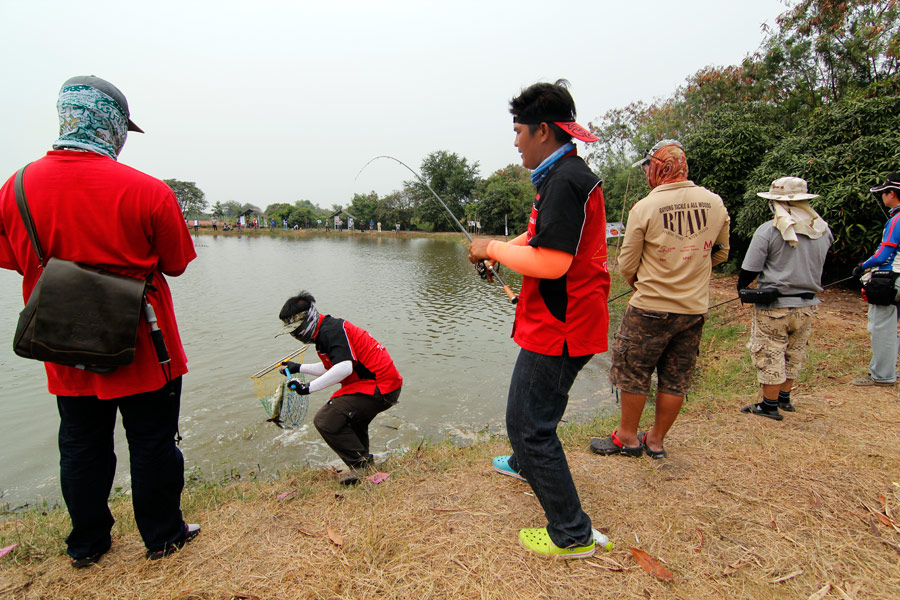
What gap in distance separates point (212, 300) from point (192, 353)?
5269 mm

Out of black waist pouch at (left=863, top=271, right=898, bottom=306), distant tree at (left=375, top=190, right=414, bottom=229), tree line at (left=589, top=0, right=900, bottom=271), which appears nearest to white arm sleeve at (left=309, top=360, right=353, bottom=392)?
black waist pouch at (left=863, top=271, right=898, bottom=306)

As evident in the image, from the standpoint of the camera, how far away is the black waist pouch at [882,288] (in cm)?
380

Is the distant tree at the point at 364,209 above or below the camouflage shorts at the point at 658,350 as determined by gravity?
above

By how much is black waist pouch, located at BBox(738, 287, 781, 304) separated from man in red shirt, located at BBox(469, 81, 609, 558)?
2200 mm

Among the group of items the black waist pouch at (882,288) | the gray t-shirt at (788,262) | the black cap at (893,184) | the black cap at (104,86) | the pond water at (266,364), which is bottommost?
the pond water at (266,364)

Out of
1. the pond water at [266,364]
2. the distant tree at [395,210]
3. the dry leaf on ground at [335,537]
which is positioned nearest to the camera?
the dry leaf on ground at [335,537]

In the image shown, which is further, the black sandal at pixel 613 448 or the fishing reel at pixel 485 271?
the black sandal at pixel 613 448

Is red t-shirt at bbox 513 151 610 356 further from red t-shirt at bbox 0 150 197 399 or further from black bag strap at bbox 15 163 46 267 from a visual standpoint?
black bag strap at bbox 15 163 46 267

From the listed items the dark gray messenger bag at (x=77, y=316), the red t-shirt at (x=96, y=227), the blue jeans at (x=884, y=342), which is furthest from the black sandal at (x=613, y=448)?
the blue jeans at (x=884, y=342)

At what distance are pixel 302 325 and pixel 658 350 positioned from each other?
8.26 ft

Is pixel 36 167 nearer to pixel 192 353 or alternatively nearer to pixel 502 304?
pixel 192 353

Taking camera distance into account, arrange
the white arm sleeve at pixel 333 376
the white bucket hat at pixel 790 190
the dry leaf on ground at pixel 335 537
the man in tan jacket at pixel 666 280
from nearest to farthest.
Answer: the dry leaf on ground at pixel 335 537 → the man in tan jacket at pixel 666 280 → the white arm sleeve at pixel 333 376 → the white bucket hat at pixel 790 190

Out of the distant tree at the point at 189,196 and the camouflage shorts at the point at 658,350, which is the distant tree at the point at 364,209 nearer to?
the distant tree at the point at 189,196

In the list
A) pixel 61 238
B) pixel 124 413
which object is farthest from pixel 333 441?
pixel 61 238
